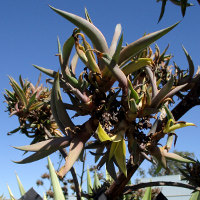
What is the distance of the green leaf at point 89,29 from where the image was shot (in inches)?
22.8

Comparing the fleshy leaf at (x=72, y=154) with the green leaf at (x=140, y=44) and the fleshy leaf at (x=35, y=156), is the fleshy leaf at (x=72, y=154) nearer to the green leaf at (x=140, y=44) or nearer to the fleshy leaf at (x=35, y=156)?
the fleshy leaf at (x=35, y=156)

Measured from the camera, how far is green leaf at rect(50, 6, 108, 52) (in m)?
0.58

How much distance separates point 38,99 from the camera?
5.21ft

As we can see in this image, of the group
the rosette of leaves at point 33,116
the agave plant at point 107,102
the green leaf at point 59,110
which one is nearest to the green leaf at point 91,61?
the agave plant at point 107,102

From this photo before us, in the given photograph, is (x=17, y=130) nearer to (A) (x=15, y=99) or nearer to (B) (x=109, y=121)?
(A) (x=15, y=99)

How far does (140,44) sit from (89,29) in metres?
0.13

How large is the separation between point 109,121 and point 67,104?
13 centimetres

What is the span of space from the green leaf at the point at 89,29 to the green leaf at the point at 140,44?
5 cm

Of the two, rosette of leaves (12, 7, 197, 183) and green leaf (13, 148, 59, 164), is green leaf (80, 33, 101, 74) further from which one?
green leaf (13, 148, 59, 164)

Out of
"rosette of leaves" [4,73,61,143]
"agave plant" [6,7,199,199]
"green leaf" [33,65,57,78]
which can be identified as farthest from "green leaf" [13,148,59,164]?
"rosette of leaves" [4,73,61,143]

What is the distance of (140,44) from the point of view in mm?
621

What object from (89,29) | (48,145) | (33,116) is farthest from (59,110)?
(33,116)

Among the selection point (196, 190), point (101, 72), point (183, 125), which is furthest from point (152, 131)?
point (196, 190)

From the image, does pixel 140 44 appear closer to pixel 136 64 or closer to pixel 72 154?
pixel 136 64
